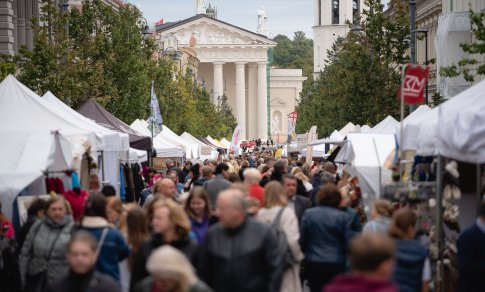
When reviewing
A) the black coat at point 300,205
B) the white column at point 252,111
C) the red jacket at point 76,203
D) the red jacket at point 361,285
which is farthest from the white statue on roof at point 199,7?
the red jacket at point 361,285

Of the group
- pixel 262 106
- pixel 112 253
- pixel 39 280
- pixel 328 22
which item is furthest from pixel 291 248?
pixel 262 106

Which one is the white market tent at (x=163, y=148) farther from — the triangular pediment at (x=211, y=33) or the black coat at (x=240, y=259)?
the triangular pediment at (x=211, y=33)

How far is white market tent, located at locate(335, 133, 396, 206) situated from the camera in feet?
59.4

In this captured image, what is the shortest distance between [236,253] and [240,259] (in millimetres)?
51

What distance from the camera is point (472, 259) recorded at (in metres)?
11.0

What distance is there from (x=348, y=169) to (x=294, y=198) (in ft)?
19.3

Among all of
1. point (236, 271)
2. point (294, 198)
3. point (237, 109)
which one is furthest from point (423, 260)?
point (237, 109)

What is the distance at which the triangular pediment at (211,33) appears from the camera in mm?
154375

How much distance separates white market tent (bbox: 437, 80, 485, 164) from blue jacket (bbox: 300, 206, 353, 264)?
3.72ft

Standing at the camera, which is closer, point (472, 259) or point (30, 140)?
point (472, 259)

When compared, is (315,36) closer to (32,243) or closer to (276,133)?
(276,133)

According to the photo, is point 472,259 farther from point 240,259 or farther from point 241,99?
point 241,99

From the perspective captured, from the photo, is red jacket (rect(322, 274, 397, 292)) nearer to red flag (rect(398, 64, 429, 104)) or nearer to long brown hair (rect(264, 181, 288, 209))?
long brown hair (rect(264, 181, 288, 209))

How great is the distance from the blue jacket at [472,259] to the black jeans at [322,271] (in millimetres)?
1895
